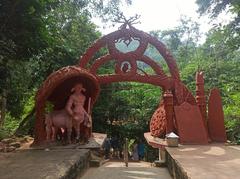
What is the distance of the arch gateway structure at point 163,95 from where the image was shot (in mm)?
9523

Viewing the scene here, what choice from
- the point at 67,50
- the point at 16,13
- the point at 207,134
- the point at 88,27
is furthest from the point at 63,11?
the point at 16,13

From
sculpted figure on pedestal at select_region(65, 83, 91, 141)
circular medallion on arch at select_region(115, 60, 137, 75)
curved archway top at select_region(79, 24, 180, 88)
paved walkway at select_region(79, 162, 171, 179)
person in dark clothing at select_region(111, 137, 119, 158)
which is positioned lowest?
paved walkway at select_region(79, 162, 171, 179)

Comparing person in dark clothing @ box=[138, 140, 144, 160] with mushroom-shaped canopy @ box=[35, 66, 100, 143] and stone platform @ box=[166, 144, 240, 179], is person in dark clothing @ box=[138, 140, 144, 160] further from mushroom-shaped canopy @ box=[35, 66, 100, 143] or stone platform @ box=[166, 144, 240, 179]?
stone platform @ box=[166, 144, 240, 179]

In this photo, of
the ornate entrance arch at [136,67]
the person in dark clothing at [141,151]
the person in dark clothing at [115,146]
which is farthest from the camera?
the person in dark clothing at [115,146]

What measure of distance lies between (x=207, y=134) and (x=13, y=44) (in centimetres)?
583

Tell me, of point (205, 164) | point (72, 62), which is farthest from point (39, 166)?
point (72, 62)

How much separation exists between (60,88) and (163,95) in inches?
108

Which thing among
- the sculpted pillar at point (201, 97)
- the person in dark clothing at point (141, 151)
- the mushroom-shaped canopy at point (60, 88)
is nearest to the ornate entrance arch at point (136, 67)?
the sculpted pillar at point (201, 97)

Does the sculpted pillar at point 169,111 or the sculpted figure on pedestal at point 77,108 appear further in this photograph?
the sculpted pillar at point 169,111

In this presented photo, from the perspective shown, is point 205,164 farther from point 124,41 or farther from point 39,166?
point 124,41

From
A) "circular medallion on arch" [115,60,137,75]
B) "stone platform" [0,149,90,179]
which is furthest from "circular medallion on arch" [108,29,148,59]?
"stone platform" [0,149,90,179]

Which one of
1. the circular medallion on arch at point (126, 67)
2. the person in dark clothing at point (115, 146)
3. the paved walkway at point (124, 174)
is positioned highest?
the circular medallion on arch at point (126, 67)

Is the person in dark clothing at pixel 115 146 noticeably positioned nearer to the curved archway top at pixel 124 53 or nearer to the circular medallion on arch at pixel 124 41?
the curved archway top at pixel 124 53

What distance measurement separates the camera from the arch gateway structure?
952 centimetres
